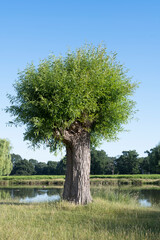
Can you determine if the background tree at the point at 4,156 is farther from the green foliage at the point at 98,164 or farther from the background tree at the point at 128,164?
the background tree at the point at 128,164

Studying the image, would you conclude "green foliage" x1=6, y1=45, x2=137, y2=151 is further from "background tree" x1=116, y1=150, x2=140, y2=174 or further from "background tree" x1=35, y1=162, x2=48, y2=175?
"background tree" x1=35, y1=162, x2=48, y2=175

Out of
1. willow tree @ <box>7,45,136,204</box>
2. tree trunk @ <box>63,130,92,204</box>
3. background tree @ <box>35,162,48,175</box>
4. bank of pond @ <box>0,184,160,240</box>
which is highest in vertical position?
willow tree @ <box>7,45,136,204</box>

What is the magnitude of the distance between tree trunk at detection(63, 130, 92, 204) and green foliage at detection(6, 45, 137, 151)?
28.9 inches

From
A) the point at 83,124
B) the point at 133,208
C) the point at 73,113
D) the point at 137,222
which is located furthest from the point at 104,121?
the point at 137,222

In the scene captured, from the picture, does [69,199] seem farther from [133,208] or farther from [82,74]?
[82,74]

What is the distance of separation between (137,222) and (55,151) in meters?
6.69

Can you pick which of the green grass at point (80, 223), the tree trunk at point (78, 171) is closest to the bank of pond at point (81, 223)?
the green grass at point (80, 223)

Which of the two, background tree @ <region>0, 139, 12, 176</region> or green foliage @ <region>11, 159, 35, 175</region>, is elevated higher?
background tree @ <region>0, 139, 12, 176</region>

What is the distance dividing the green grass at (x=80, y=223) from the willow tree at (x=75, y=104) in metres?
2.23

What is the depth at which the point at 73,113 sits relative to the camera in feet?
44.7

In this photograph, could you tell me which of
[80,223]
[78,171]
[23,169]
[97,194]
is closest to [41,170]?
[23,169]

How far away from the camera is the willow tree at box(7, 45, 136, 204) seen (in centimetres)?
1388

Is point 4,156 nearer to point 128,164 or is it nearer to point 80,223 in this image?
point 80,223

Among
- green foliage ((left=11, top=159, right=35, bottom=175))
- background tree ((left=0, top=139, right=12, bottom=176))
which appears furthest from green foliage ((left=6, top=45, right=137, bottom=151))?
green foliage ((left=11, top=159, right=35, bottom=175))
